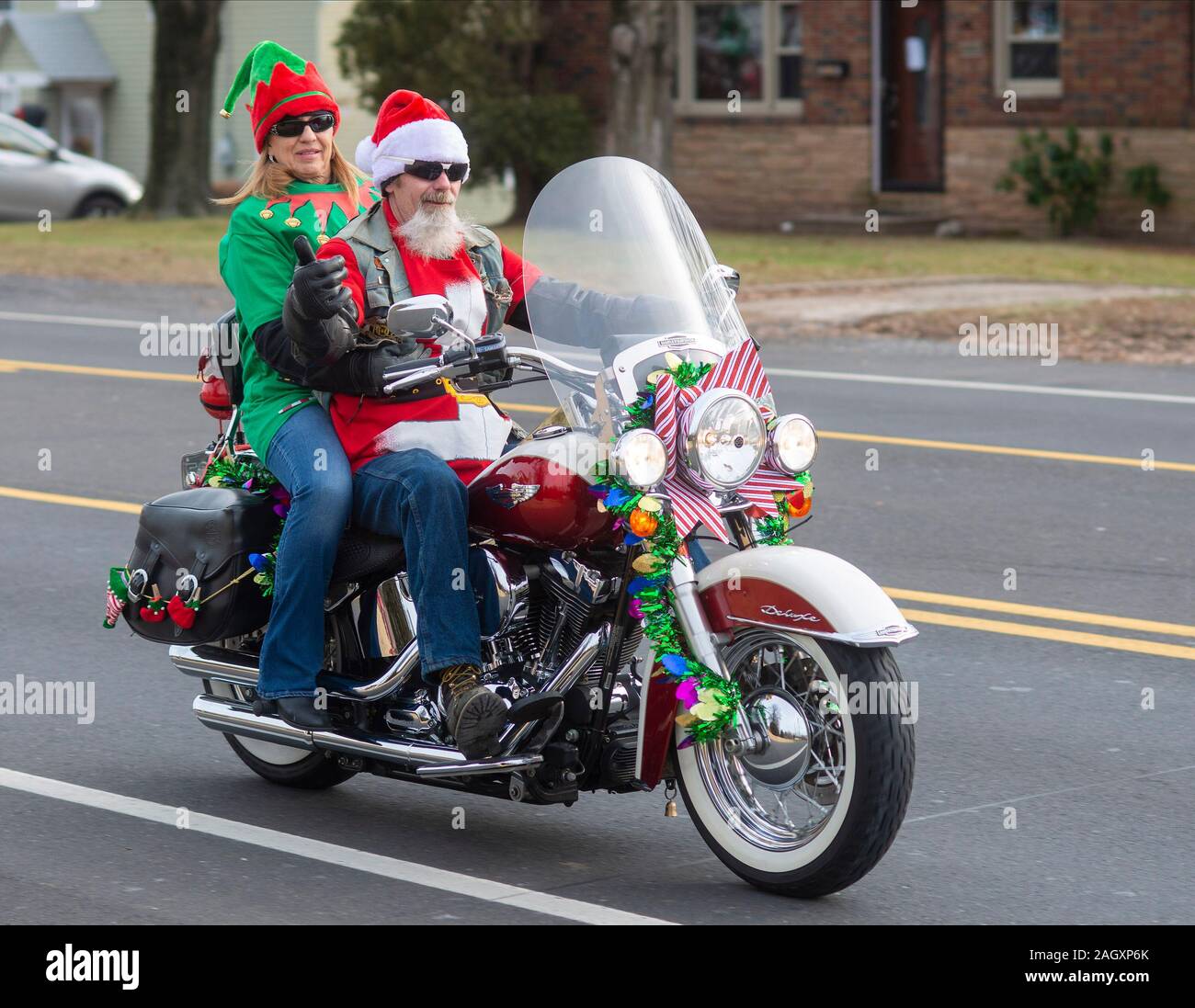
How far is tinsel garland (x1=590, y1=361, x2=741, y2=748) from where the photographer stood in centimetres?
481

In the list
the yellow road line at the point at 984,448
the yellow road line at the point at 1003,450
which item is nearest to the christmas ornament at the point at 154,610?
the yellow road line at the point at 984,448

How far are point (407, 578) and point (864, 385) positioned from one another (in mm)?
9553

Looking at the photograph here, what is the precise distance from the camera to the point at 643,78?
26000mm

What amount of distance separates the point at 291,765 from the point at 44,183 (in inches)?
1167

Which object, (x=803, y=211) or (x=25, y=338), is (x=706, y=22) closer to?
(x=803, y=211)

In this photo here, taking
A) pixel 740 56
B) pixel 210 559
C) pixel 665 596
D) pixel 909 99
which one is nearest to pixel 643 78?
pixel 909 99

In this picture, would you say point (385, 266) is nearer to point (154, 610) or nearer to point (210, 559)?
point (210, 559)

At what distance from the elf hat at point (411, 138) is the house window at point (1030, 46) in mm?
23741

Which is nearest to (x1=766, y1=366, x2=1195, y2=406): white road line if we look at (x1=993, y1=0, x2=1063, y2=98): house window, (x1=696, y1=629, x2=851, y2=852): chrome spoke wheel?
(x1=696, y1=629, x2=851, y2=852): chrome spoke wheel

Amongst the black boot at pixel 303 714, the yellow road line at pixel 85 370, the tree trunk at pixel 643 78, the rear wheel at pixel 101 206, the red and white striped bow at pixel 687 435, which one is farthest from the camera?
the rear wheel at pixel 101 206

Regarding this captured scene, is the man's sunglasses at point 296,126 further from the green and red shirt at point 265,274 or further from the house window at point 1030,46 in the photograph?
the house window at point 1030,46

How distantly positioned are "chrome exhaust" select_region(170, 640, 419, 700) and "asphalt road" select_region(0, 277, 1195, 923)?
37 centimetres

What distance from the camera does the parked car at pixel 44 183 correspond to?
33.8m
